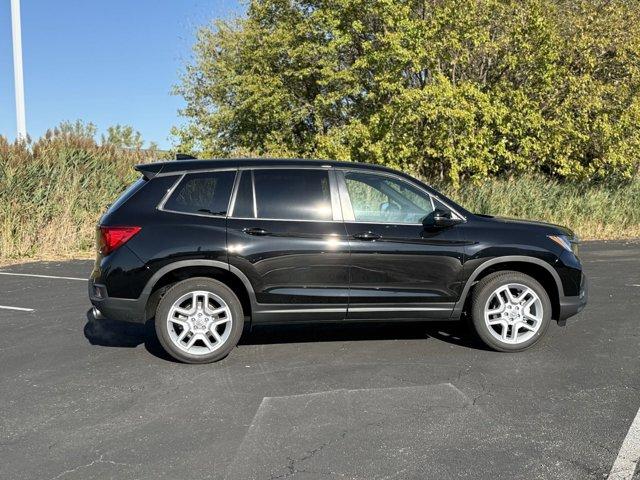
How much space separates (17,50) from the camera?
53.7 ft

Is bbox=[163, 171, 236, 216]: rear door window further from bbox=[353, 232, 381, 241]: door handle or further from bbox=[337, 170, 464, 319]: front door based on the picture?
bbox=[353, 232, 381, 241]: door handle

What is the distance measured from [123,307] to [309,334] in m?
1.99

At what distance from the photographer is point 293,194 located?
5504 mm

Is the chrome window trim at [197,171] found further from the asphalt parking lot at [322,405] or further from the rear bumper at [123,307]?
the asphalt parking lot at [322,405]

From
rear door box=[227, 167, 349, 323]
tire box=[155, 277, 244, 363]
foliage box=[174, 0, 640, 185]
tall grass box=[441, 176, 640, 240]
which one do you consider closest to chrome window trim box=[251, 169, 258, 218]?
rear door box=[227, 167, 349, 323]

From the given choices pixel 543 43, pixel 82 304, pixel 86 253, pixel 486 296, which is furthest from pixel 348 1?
pixel 486 296

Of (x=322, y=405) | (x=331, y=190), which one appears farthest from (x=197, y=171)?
(x=322, y=405)

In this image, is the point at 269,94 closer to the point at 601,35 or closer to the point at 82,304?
the point at 601,35

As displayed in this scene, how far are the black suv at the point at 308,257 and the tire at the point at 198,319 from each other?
1cm

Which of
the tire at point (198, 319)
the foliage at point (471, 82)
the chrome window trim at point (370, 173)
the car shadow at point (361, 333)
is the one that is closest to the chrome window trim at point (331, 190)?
the chrome window trim at point (370, 173)

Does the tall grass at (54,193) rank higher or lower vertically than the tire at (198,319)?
higher

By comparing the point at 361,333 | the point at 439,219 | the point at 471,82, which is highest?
the point at 471,82

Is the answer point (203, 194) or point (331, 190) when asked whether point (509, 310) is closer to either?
point (331, 190)

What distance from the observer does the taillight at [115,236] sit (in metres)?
5.19
